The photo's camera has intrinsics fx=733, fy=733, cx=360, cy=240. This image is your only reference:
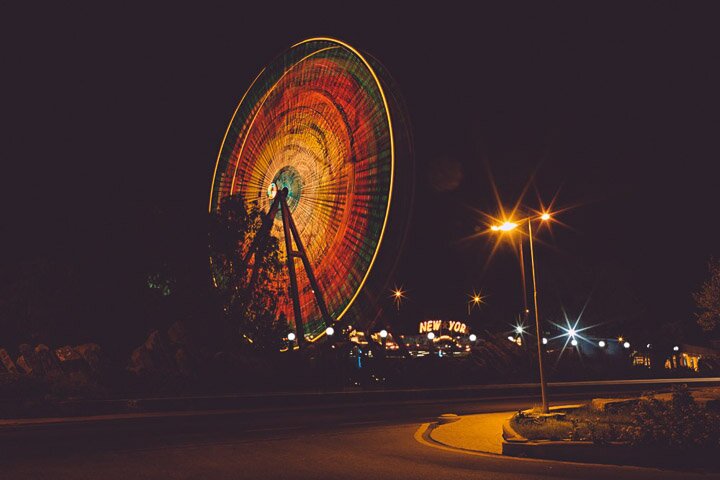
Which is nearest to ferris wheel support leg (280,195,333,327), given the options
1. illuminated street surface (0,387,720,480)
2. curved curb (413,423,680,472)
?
illuminated street surface (0,387,720,480)

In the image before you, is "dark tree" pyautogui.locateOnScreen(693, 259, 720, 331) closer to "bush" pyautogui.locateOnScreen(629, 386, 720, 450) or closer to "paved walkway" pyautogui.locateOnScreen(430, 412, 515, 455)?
"paved walkway" pyautogui.locateOnScreen(430, 412, 515, 455)

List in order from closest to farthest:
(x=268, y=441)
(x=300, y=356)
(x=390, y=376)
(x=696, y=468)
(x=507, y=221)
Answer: (x=696, y=468)
(x=268, y=441)
(x=507, y=221)
(x=300, y=356)
(x=390, y=376)

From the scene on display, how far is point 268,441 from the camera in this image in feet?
46.0

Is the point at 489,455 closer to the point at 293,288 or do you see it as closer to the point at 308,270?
the point at 308,270

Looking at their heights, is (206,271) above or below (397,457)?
above

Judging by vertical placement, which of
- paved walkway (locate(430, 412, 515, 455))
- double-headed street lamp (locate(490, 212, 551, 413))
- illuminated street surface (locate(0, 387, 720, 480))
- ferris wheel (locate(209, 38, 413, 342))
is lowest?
illuminated street surface (locate(0, 387, 720, 480))

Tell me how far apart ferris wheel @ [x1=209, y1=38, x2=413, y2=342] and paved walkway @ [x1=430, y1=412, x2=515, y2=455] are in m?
11.1

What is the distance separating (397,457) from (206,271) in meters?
26.2

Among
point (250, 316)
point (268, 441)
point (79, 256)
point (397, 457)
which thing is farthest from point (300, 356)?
point (397, 457)

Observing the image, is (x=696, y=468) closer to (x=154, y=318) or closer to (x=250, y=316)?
(x=250, y=316)

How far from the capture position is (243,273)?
118 ft

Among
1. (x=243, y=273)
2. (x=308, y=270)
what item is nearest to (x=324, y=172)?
(x=308, y=270)

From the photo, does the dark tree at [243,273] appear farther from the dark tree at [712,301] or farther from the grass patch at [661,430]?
→ the grass patch at [661,430]

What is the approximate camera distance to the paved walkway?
1310 centimetres
